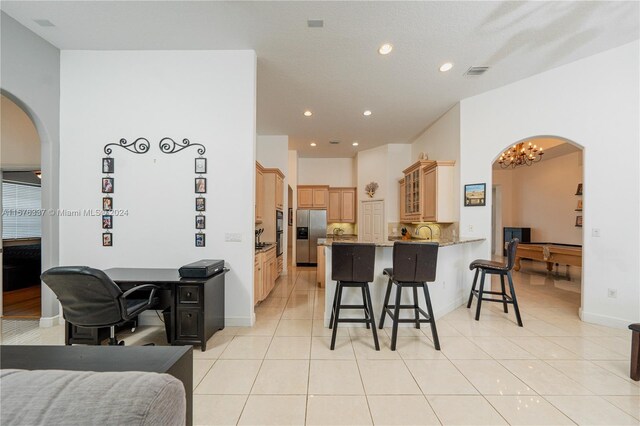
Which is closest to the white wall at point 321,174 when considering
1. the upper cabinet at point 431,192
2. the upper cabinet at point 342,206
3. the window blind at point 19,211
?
the upper cabinet at point 342,206

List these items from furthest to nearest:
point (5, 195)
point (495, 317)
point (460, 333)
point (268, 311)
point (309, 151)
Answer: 1. point (309, 151)
2. point (5, 195)
3. point (268, 311)
4. point (495, 317)
5. point (460, 333)

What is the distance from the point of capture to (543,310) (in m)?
3.79

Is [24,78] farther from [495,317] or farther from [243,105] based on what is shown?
[495,317]

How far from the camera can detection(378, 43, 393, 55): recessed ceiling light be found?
122 inches

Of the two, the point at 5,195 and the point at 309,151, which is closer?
the point at 5,195

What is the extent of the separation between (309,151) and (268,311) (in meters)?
4.97

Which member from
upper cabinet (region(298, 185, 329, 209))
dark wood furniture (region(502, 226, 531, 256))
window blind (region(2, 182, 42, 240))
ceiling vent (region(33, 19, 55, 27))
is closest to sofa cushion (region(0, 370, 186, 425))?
ceiling vent (region(33, 19, 55, 27))

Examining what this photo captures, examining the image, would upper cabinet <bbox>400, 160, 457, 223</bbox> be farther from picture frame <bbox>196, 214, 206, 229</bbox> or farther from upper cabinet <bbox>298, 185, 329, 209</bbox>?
picture frame <bbox>196, 214, 206, 229</bbox>

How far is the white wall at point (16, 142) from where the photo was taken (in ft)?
12.5

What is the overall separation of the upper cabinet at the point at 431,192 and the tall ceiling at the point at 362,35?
1.32 metres

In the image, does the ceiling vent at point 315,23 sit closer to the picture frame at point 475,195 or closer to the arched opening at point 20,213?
the picture frame at point 475,195

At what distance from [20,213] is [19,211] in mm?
38

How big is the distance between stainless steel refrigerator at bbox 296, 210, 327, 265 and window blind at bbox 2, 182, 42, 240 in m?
5.19

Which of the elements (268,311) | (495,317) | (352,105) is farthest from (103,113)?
(495,317)
